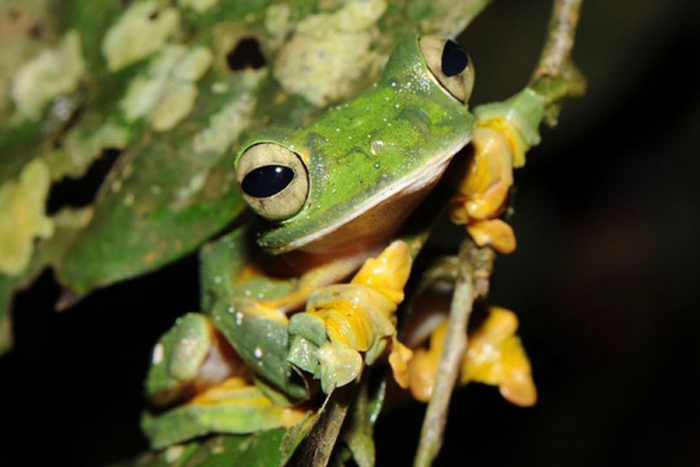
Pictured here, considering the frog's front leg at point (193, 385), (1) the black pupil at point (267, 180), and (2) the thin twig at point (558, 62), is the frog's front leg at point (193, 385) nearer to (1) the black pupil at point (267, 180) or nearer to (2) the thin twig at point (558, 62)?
(1) the black pupil at point (267, 180)

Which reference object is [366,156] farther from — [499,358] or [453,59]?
[499,358]

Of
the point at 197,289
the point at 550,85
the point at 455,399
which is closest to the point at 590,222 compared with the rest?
the point at 455,399

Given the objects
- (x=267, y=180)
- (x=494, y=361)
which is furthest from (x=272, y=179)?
(x=494, y=361)

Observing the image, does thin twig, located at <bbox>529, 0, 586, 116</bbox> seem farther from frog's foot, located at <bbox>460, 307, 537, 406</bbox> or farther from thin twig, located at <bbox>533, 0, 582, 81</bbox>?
frog's foot, located at <bbox>460, 307, 537, 406</bbox>

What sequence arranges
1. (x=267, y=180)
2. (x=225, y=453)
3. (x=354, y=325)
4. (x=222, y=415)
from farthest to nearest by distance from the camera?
1. (x=222, y=415)
2. (x=225, y=453)
3. (x=267, y=180)
4. (x=354, y=325)

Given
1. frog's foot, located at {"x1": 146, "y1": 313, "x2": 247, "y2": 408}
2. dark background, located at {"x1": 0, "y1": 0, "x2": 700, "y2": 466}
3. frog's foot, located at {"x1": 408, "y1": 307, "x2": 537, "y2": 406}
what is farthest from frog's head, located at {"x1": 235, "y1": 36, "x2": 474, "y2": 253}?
dark background, located at {"x1": 0, "y1": 0, "x2": 700, "y2": 466}

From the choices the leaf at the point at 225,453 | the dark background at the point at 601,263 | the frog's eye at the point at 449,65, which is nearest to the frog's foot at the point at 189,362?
the leaf at the point at 225,453

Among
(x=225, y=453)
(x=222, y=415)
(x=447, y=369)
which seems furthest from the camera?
(x=222, y=415)
